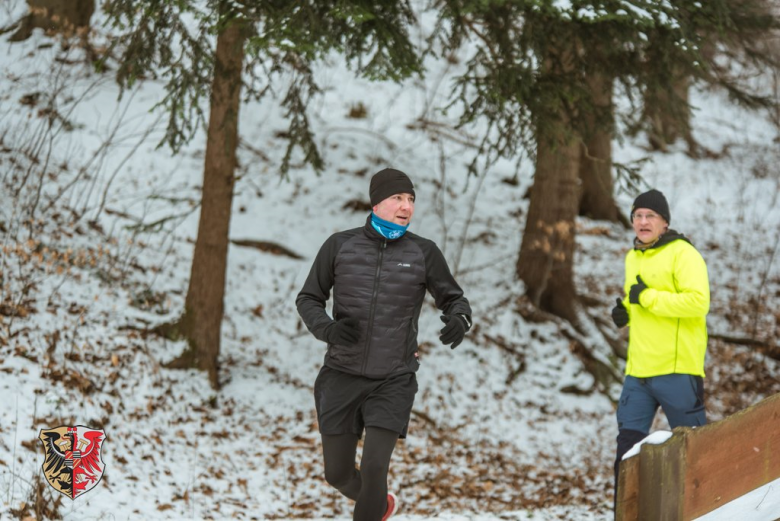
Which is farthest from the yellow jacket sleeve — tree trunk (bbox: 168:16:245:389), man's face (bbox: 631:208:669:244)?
tree trunk (bbox: 168:16:245:389)

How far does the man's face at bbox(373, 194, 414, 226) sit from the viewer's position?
4051 millimetres

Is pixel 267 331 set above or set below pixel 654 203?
below

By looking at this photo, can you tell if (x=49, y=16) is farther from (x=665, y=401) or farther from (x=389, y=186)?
(x=665, y=401)

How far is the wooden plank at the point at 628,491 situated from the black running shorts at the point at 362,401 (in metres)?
1.19

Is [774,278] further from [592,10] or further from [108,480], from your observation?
[108,480]

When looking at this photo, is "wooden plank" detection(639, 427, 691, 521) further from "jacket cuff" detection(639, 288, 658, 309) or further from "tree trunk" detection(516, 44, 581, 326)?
"tree trunk" detection(516, 44, 581, 326)

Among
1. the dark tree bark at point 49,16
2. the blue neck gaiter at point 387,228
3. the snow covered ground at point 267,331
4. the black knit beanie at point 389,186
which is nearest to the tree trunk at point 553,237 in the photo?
the snow covered ground at point 267,331

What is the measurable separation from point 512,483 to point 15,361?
4.85 meters

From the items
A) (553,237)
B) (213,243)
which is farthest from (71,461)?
(553,237)

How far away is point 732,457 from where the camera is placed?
3.67m

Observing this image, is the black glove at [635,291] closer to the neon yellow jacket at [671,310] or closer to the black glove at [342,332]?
the neon yellow jacket at [671,310]

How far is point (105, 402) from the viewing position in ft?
22.6

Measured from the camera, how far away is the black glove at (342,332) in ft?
12.7

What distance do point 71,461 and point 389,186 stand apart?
9.81 ft
